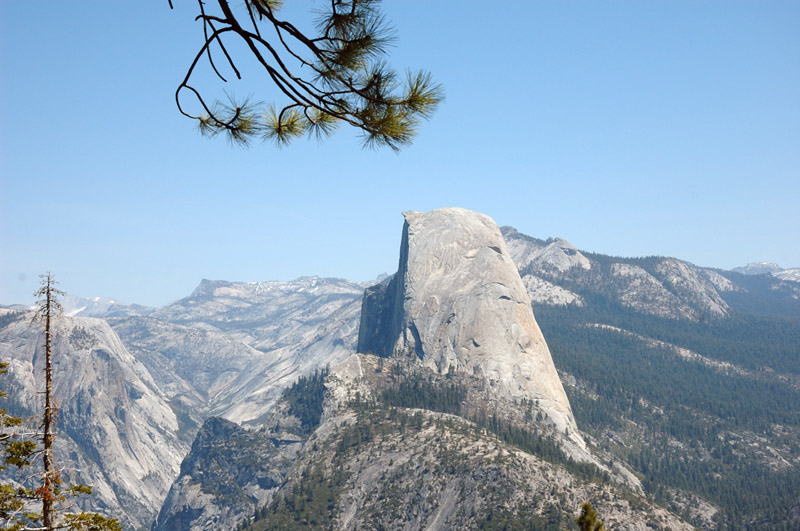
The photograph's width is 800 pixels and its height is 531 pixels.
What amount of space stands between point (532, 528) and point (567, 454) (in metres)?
57.3

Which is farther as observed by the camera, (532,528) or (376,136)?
(532,528)

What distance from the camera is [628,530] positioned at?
116m

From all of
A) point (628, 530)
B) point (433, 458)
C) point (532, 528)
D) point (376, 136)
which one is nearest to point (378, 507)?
point (433, 458)

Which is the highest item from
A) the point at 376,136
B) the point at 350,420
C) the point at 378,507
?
the point at 376,136

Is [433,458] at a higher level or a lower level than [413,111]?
lower

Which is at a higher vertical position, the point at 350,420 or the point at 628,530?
the point at 350,420

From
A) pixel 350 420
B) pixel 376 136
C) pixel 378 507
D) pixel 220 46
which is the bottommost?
pixel 378 507

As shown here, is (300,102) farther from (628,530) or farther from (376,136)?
(628,530)

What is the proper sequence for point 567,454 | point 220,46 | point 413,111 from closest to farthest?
point 220,46
point 413,111
point 567,454

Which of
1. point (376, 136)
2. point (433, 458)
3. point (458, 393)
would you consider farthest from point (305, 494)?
point (376, 136)

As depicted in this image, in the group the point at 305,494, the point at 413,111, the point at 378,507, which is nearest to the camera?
the point at 413,111

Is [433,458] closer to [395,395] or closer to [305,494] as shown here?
[305,494]

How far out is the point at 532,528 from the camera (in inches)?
4651

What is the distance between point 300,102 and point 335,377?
7510 inches
